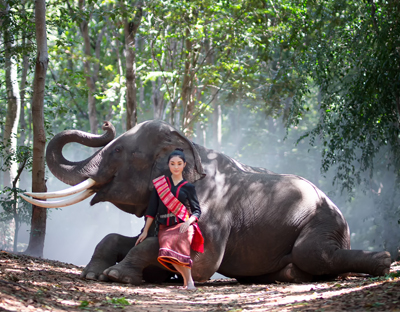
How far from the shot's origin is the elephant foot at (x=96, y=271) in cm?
555

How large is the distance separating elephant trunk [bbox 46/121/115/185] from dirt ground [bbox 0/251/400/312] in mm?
1245

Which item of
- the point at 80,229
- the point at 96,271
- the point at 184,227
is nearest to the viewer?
the point at 184,227

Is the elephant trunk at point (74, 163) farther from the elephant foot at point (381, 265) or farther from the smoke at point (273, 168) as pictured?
the smoke at point (273, 168)

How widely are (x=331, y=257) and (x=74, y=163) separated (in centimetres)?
334

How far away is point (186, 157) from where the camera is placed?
625 cm

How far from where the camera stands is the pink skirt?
17.6ft

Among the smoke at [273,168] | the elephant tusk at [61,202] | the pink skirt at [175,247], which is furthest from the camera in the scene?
the smoke at [273,168]

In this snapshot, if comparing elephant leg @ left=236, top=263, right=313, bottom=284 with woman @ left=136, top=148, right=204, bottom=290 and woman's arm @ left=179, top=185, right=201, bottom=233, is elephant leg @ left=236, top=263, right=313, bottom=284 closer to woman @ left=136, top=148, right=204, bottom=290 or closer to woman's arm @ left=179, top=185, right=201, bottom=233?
woman @ left=136, top=148, right=204, bottom=290

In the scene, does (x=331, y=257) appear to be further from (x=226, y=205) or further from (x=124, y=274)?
(x=124, y=274)

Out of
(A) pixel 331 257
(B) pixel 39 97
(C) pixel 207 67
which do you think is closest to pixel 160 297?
(A) pixel 331 257

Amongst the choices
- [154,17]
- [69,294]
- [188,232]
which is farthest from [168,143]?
[154,17]

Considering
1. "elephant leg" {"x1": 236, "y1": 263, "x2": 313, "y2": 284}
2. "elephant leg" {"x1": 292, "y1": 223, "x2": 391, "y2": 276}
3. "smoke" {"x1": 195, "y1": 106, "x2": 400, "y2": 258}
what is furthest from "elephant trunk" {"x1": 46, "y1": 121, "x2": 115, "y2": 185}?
"smoke" {"x1": 195, "y1": 106, "x2": 400, "y2": 258}

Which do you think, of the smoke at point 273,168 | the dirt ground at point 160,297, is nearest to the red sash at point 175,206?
the dirt ground at point 160,297

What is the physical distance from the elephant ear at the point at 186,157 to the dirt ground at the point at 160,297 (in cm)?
144
